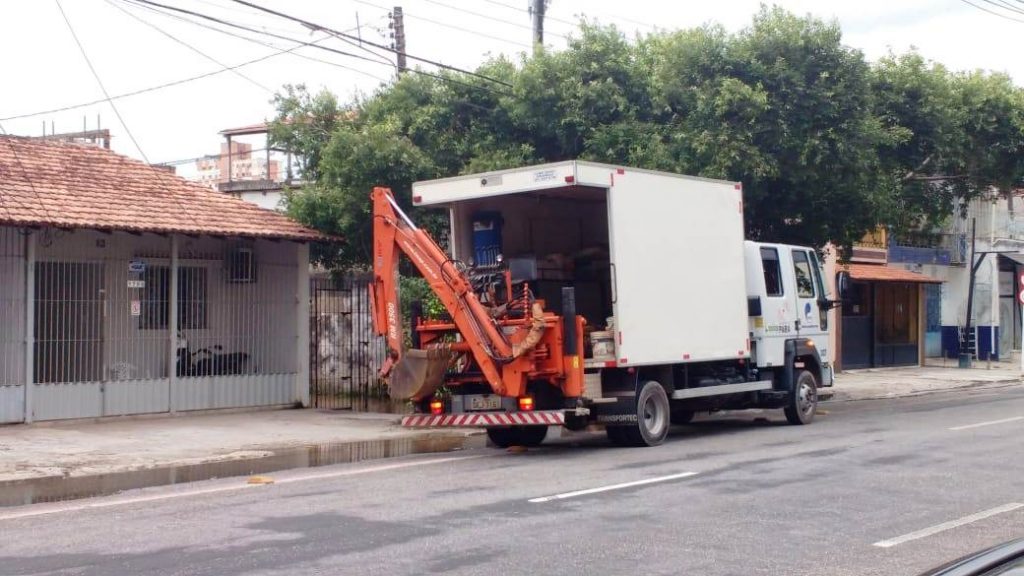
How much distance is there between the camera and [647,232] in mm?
14477

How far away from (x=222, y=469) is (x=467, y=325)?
3.23m

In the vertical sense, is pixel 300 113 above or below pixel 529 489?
above

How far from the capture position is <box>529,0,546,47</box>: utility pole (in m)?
25.9

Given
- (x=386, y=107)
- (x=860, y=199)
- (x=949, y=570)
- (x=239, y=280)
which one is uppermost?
(x=386, y=107)

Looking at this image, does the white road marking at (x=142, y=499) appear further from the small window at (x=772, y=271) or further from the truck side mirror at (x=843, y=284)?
the truck side mirror at (x=843, y=284)

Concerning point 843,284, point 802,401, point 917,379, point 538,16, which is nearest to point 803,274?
point 843,284

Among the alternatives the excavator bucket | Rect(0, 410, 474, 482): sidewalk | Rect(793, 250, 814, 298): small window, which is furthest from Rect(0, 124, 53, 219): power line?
Rect(793, 250, 814, 298): small window

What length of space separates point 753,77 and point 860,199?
118 inches

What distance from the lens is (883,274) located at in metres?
33.7

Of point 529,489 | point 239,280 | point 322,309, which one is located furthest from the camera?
point 322,309

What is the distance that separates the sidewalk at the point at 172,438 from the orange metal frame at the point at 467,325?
259 centimetres

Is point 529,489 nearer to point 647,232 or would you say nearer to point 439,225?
point 647,232

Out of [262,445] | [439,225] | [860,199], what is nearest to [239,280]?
[439,225]

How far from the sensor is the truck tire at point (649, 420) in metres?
14.5
